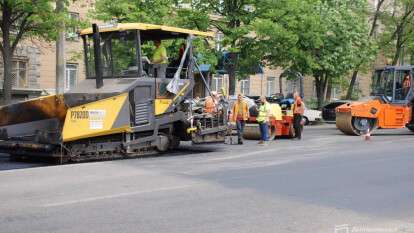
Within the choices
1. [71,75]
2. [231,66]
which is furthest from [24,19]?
[71,75]

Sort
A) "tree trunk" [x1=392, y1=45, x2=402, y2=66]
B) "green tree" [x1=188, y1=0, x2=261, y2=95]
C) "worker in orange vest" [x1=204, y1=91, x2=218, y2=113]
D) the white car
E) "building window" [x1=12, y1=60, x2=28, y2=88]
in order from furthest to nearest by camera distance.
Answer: "tree trunk" [x1=392, y1=45, x2=402, y2=66] → the white car → "building window" [x1=12, y1=60, x2=28, y2=88] → "green tree" [x1=188, y1=0, x2=261, y2=95] → "worker in orange vest" [x1=204, y1=91, x2=218, y2=113]

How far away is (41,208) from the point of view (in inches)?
324

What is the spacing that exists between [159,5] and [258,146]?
967cm

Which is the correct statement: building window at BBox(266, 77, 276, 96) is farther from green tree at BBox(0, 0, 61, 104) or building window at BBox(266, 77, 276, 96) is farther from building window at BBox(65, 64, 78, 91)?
green tree at BBox(0, 0, 61, 104)

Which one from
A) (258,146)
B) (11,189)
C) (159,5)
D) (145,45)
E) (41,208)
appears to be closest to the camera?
(41,208)

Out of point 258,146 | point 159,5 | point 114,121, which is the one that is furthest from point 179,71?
point 159,5

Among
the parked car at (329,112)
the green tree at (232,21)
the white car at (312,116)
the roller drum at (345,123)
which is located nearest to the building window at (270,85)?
the parked car at (329,112)

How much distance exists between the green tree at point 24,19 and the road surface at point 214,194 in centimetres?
682

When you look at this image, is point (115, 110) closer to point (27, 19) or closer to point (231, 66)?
point (27, 19)

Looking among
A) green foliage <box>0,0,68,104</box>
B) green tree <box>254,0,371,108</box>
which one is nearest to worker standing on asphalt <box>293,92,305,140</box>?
green tree <box>254,0,371,108</box>

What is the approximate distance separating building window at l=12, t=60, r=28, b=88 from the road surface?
1894cm

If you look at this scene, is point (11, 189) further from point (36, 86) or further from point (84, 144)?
point (36, 86)

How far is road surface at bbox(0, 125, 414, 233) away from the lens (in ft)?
24.3

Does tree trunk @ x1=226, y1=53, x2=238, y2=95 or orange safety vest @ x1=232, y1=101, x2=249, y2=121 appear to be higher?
tree trunk @ x1=226, y1=53, x2=238, y2=95
